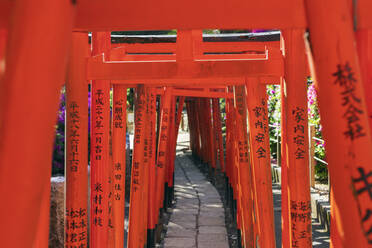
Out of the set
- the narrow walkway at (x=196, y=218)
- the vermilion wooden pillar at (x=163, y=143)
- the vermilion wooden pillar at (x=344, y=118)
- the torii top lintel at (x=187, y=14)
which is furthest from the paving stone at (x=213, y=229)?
the vermilion wooden pillar at (x=344, y=118)

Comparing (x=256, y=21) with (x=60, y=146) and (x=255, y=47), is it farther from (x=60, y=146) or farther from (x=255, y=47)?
(x=60, y=146)

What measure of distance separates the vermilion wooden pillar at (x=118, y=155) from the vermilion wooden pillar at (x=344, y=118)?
293 cm

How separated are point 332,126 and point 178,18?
2.10 feet

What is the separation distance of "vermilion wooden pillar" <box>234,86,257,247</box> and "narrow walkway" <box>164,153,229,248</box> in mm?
1177

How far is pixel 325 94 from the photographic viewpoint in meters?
1.22

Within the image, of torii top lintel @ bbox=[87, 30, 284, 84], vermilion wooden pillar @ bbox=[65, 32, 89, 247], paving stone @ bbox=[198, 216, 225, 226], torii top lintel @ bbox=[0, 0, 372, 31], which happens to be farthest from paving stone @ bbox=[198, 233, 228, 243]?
torii top lintel @ bbox=[0, 0, 372, 31]

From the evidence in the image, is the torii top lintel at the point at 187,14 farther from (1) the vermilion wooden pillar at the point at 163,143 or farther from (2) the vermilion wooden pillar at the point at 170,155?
(2) the vermilion wooden pillar at the point at 170,155

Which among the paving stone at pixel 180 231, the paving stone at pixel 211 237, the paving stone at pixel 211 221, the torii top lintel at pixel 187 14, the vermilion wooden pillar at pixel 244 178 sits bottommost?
A: the paving stone at pixel 211 237

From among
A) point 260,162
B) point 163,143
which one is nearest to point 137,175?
point 260,162

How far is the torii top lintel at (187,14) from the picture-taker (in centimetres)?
151

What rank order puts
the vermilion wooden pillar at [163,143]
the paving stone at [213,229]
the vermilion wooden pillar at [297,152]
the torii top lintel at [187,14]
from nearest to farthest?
1. the torii top lintel at [187,14]
2. the vermilion wooden pillar at [297,152]
3. the paving stone at [213,229]
4. the vermilion wooden pillar at [163,143]

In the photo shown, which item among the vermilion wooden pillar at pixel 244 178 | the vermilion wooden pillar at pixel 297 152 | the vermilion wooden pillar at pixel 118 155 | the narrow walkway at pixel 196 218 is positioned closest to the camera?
the vermilion wooden pillar at pixel 297 152

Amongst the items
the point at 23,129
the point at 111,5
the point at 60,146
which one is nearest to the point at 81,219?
the point at 111,5

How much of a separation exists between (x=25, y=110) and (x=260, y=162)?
2.91 meters
